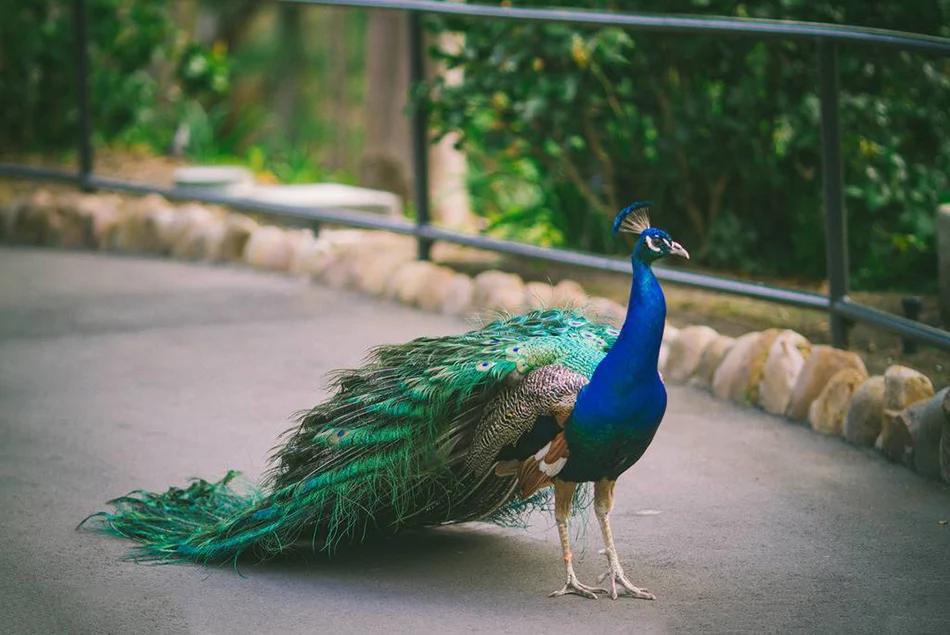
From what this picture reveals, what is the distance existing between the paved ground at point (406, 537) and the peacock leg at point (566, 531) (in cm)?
4

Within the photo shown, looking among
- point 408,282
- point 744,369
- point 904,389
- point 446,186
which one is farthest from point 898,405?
point 446,186

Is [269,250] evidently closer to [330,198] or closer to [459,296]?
[330,198]

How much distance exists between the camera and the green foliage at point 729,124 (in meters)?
7.15

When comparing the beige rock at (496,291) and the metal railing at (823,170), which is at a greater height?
the metal railing at (823,170)

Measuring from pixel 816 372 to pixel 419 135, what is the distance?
3.27 m

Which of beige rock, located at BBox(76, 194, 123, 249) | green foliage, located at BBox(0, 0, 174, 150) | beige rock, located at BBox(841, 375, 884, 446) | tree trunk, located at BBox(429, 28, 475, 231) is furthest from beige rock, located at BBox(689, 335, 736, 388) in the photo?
green foliage, located at BBox(0, 0, 174, 150)

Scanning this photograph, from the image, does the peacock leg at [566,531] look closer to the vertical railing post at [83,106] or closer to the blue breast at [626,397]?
the blue breast at [626,397]

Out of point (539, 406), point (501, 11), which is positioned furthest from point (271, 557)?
point (501, 11)

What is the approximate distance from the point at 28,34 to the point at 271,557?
8001 millimetres

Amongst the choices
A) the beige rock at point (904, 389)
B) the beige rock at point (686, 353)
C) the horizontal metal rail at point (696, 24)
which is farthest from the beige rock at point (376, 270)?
the beige rock at point (904, 389)

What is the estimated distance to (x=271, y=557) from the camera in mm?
4133

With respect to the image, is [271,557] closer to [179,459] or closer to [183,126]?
[179,459]

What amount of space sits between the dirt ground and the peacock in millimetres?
1622

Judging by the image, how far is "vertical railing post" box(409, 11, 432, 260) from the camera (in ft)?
26.2
